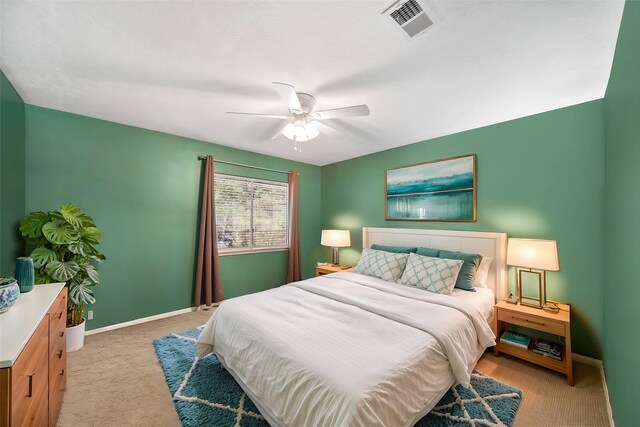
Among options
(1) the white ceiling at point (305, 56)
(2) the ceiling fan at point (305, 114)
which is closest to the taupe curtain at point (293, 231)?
(1) the white ceiling at point (305, 56)

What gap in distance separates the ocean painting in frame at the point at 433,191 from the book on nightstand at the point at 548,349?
4.49 ft

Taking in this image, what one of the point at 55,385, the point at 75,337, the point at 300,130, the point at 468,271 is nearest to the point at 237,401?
the point at 55,385

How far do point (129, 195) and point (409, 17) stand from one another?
3439 mm

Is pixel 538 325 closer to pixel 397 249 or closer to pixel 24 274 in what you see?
pixel 397 249

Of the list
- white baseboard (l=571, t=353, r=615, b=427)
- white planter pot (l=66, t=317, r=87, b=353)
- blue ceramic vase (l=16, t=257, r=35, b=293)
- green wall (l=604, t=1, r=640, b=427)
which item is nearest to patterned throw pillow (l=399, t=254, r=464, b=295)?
green wall (l=604, t=1, r=640, b=427)

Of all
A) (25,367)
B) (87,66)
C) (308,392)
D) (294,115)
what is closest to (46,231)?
(87,66)

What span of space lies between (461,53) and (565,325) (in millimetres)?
2340

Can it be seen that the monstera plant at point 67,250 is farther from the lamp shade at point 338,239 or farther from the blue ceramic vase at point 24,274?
the lamp shade at point 338,239

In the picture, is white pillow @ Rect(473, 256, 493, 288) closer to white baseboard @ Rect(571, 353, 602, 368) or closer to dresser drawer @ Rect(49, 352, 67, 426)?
white baseboard @ Rect(571, 353, 602, 368)

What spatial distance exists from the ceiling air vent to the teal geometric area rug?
97.6 inches

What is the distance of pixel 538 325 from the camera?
228 centimetres

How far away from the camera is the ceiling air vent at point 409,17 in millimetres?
1359

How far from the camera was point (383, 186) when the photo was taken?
4.10 metres

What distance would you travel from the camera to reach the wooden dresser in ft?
3.16
